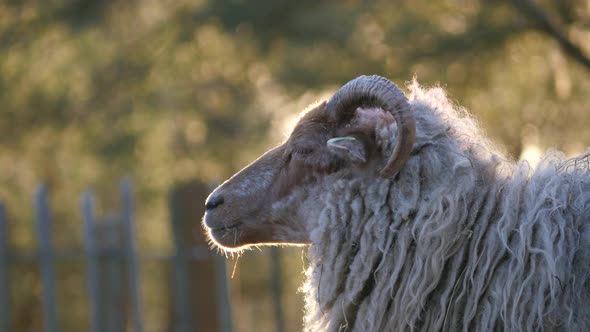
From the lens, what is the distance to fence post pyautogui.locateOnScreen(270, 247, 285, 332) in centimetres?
901

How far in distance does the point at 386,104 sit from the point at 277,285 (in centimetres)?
536

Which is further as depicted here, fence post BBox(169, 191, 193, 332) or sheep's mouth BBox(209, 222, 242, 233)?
fence post BBox(169, 191, 193, 332)

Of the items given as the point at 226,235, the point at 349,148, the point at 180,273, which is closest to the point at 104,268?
the point at 180,273

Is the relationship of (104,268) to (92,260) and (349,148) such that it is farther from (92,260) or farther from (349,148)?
(349,148)

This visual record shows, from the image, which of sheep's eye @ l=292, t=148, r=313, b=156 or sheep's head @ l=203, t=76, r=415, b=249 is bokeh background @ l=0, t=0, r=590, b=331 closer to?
sheep's head @ l=203, t=76, r=415, b=249

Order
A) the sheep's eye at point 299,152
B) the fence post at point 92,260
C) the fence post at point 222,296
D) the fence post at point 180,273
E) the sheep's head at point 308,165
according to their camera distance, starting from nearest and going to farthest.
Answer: the sheep's head at point 308,165 < the sheep's eye at point 299,152 < the fence post at point 222,296 < the fence post at point 180,273 < the fence post at point 92,260

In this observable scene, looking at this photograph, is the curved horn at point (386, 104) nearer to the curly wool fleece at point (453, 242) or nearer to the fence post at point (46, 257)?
the curly wool fleece at point (453, 242)

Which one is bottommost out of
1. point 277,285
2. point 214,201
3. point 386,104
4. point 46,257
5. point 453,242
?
point 453,242

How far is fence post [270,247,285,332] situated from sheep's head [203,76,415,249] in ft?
15.1

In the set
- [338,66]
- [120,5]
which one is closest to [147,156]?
[120,5]

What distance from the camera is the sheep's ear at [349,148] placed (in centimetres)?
398

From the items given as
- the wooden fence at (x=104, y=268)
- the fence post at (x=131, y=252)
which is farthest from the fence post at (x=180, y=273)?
the fence post at (x=131, y=252)

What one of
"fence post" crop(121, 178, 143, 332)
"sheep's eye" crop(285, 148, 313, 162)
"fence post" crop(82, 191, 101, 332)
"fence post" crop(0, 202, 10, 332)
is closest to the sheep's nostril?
"sheep's eye" crop(285, 148, 313, 162)

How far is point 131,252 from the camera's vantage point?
896 cm
